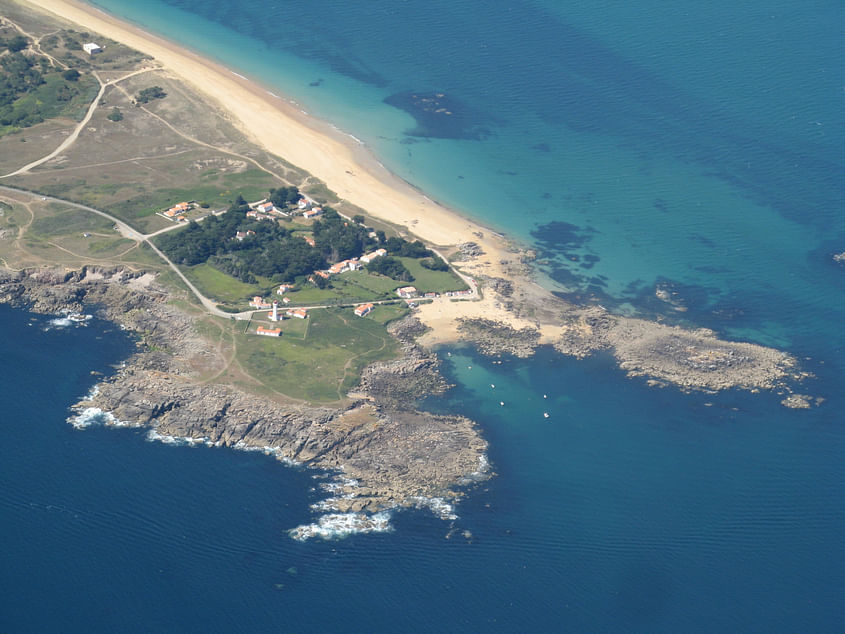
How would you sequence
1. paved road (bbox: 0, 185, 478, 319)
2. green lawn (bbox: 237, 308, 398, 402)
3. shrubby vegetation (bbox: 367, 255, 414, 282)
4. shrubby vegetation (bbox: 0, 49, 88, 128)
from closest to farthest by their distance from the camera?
1. green lawn (bbox: 237, 308, 398, 402)
2. paved road (bbox: 0, 185, 478, 319)
3. shrubby vegetation (bbox: 367, 255, 414, 282)
4. shrubby vegetation (bbox: 0, 49, 88, 128)

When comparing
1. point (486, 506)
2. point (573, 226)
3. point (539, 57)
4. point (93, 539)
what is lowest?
point (93, 539)

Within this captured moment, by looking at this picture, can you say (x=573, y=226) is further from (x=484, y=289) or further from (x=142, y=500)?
(x=142, y=500)

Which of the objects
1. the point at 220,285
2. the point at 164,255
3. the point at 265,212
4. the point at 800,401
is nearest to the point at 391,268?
the point at 265,212

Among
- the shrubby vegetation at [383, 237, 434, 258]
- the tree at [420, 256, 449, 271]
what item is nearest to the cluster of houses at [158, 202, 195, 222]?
the shrubby vegetation at [383, 237, 434, 258]

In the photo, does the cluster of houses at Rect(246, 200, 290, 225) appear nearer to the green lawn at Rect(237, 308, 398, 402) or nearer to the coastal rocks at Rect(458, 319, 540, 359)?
the green lawn at Rect(237, 308, 398, 402)

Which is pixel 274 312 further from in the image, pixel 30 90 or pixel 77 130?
pixel 30 90

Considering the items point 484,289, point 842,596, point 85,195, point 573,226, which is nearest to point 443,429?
point 484,289
